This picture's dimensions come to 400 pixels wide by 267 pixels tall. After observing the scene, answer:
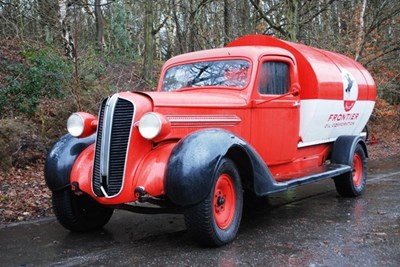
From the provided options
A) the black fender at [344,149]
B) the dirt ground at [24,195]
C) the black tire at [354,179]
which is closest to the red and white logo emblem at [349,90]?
the black fender at [344,149]

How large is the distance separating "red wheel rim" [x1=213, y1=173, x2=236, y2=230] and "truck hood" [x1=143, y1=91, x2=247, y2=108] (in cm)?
90

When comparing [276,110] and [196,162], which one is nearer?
[196,162]

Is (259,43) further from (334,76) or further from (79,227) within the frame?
(79,227)

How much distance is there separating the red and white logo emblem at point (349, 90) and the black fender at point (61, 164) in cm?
460

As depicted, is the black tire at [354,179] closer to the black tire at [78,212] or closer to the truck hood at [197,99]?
the truck hood at [197,99]

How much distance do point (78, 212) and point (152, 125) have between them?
162cm

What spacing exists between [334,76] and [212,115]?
3059 mm

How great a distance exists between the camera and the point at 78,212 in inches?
228

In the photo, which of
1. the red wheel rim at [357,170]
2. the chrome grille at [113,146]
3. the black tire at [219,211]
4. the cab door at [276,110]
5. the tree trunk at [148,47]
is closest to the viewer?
the black tire at [219,211]

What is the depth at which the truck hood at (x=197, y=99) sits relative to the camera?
5332 mm

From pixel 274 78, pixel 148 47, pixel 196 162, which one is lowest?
pixel 196 162

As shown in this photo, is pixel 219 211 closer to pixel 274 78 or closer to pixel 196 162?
pixel 196 162

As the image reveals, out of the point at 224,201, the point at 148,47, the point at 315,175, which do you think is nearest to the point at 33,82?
the point at 148,47

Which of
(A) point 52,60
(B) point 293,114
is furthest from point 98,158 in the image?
(A) point 52,60
